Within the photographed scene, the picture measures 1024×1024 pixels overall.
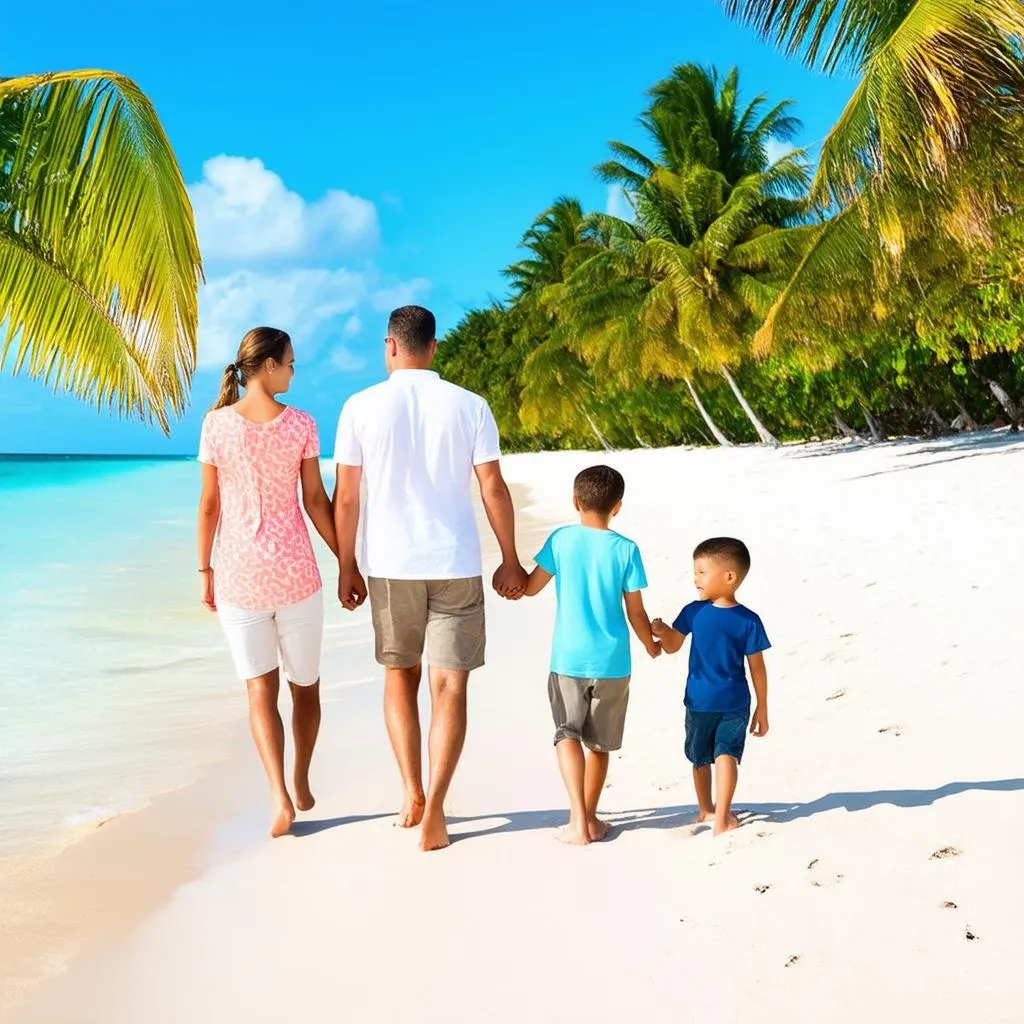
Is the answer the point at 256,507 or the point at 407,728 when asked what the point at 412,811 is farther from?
the point at 256,507

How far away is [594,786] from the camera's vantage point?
129 inches

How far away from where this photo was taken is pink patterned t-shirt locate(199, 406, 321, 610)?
339 centimetres

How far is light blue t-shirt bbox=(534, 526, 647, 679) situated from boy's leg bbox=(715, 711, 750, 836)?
34 cm

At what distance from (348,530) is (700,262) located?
26.1 m

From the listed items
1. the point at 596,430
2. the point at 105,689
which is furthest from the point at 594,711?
the point at 596,430

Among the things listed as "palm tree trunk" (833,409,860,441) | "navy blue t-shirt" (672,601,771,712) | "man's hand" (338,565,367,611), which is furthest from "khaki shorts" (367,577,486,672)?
"palm tree trunk" (833,409,860,441)

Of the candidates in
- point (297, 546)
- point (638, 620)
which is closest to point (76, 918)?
point (297, 546)

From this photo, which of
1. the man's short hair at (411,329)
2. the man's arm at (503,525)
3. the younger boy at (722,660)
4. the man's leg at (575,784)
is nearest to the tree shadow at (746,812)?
the man's leg at (575,784)

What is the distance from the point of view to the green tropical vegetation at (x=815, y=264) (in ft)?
29.0

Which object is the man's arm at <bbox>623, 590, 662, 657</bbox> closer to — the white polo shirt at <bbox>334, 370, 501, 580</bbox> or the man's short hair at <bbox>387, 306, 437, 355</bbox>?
the white polo shirt at <bbox>334, 370, 501, 580</bbox>

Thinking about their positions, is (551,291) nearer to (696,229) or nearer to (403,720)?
(696,229)

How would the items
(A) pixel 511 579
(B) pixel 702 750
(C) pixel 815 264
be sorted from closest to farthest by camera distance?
(B) pixel 702 750
(A) pixel 511 579
(C) pixel 815 264

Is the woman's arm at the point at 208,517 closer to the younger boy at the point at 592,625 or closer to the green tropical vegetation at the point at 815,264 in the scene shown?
the younger boy at the point at 592,625

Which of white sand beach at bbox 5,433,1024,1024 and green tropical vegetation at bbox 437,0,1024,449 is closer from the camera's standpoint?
white sand beach at bbox 5,433,1024,1024
